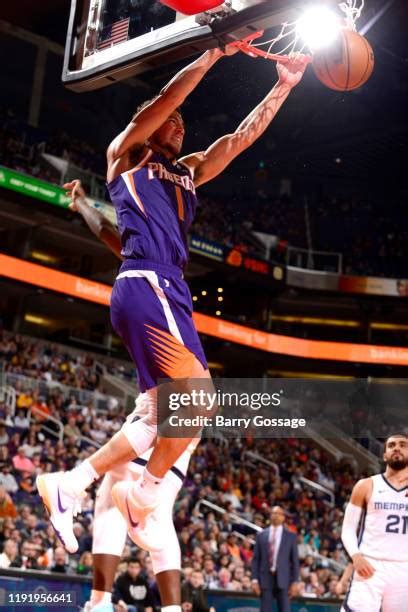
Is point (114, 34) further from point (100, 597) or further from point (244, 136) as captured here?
point (100, 597)

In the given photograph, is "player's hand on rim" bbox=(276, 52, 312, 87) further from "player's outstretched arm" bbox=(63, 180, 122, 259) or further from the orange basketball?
"player's outstretched arm" bbox=(63, 180, 122, 259)

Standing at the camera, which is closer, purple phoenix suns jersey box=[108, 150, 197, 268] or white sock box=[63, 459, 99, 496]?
white sock box=[63, 459, 99, 496]

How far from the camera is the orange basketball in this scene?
491 centimetres

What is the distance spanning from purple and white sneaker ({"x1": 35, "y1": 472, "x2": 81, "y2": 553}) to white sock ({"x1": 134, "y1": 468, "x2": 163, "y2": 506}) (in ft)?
1.13

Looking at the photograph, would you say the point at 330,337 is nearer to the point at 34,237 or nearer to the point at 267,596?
the point at 34,237

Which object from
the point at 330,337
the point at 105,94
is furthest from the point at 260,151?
the point at 330,337

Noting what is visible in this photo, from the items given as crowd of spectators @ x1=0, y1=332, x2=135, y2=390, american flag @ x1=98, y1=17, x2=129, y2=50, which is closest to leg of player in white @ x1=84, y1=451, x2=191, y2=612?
american flag @ x1=98, y1=17, x2=129, y2=50

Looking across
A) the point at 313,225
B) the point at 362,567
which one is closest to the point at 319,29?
the point at 362,567

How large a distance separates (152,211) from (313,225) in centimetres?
2489

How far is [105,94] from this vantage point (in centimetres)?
2644

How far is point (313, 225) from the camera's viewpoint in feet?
94.1

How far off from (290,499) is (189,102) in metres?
9.23

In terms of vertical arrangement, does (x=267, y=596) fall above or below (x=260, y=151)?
below

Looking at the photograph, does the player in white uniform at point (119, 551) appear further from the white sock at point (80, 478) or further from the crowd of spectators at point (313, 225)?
the crowd of spectators at point (313, 225)
